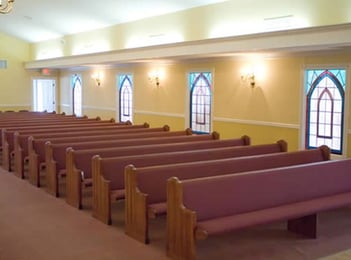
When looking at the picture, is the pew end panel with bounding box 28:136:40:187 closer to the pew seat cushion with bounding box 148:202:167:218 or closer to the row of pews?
the row of pews

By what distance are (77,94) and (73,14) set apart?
4.20 metres

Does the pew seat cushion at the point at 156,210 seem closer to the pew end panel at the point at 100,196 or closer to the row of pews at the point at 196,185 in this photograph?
the row of pews at the point at 196,185

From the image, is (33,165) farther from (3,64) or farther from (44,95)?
(44,95)

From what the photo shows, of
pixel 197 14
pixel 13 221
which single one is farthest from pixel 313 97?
pixel 13 221

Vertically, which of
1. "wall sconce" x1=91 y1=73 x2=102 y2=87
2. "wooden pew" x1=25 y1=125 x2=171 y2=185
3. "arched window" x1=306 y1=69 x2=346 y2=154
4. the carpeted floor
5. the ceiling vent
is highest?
the ceiling vent

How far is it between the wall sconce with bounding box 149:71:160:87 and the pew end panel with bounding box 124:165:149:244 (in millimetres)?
7040

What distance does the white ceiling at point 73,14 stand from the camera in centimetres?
1001

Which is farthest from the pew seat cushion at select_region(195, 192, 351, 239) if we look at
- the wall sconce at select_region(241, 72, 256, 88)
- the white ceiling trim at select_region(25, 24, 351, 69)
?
the wall sconce at select_region(241, 72, 256, 88)

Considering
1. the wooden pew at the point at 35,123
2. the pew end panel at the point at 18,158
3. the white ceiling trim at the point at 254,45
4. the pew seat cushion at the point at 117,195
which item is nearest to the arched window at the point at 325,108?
the white ceiling trim at the point at 254,45

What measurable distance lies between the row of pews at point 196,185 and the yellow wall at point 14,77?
997 cm

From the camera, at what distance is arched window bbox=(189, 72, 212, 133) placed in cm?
1001

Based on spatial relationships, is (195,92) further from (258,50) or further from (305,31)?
(305,31)

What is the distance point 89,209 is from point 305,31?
3931mm

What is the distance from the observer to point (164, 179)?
4691mm
